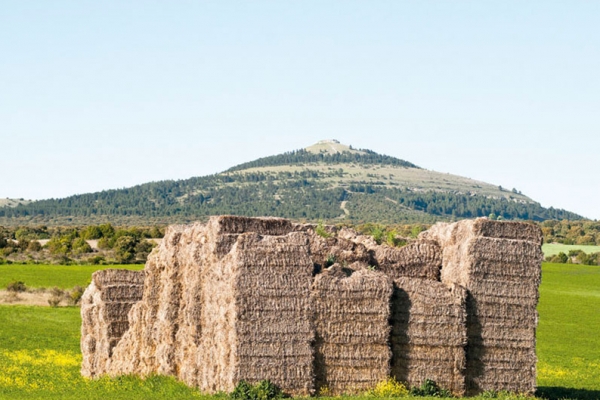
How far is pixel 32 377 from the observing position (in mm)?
30656

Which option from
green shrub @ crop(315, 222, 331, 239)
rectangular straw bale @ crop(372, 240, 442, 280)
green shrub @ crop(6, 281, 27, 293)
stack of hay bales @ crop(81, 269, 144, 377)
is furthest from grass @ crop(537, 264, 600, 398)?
green shrub @ crop(6, 281, 27, 293)

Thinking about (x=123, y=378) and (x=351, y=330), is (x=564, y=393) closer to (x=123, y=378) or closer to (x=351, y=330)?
(x=351, y=330)

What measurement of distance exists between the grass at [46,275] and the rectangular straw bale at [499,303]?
4976 centimetres

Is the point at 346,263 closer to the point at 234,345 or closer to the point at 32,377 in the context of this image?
the point at 234,345

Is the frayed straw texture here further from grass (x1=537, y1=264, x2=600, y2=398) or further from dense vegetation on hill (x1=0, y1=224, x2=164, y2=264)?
dense vegetation on hill (x1=0, y1=224, x2=164, y2=264)

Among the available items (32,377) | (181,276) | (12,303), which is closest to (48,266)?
(12,303)

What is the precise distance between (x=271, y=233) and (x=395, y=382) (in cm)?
465

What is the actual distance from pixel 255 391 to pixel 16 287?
4952 cm

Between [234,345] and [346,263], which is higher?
[346,263]

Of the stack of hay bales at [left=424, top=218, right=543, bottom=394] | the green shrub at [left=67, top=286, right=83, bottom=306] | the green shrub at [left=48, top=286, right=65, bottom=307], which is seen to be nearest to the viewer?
the stack of hay bales at [left=424, top=218, right=543, bottom=394]

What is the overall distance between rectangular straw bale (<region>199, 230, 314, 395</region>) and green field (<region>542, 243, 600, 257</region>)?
89880 millimetres

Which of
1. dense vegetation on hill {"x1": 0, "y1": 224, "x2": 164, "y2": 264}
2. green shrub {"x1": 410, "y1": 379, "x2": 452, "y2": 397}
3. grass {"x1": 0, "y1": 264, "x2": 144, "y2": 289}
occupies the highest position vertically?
dense vegetation on hill {"x1": 0, "y1": 224, "x2": 164, "y2": 264}

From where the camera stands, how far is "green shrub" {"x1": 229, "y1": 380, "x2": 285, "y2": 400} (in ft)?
72.4

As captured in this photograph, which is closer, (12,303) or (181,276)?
(181,276)
